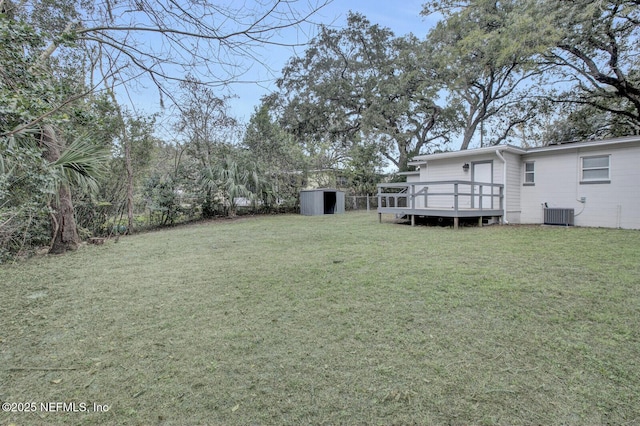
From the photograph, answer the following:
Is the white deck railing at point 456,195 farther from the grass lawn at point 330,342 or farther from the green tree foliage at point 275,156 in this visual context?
the green tree foliage at point 275,156

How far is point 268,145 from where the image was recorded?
14008mm

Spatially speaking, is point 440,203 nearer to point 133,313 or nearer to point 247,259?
point 247,259

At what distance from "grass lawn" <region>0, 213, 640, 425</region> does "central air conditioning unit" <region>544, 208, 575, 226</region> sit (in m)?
4.56

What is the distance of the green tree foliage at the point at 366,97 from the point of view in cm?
1800

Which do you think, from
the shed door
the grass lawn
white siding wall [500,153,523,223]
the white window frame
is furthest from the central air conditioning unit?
the grass lawn

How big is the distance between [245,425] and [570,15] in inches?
535

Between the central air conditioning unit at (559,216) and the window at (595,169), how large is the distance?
103 cm

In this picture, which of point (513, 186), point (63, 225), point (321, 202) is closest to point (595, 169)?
point (513, 186)

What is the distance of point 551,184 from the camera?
9211 millimetres

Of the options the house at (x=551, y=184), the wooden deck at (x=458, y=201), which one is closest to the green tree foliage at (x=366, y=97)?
the wooden deck at (x=458, y=201)

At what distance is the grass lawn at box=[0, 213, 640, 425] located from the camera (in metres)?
1.67

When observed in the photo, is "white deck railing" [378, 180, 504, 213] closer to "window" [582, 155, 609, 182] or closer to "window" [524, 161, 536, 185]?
"window" [524, 161, 536, 185]

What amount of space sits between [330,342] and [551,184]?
1009 centimetres

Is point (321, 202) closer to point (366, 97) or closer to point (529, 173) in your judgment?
point (529, 173)
